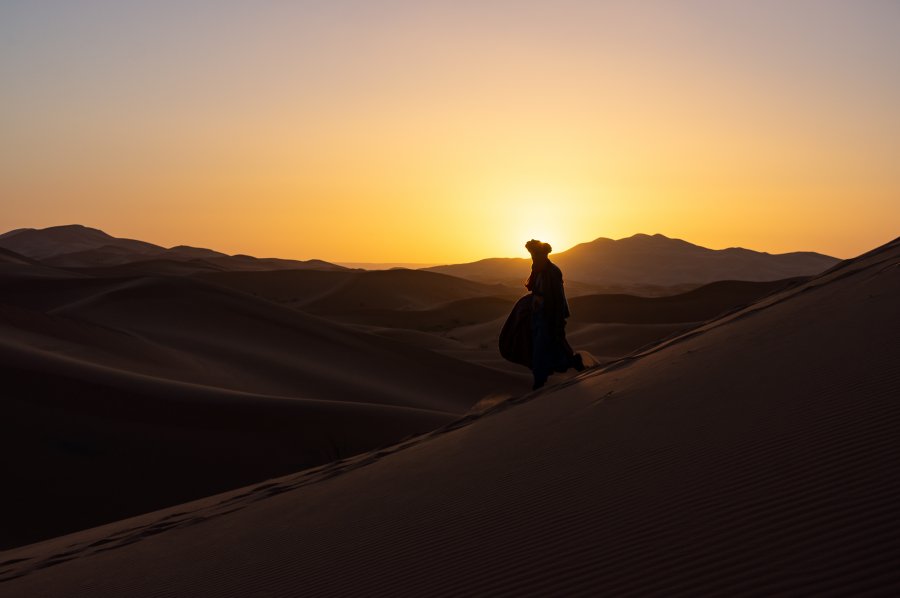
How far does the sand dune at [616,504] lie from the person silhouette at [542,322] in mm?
2006

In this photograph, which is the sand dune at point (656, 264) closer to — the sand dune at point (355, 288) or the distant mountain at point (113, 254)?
the distant mountain at point (113, 254)

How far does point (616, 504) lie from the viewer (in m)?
4.16

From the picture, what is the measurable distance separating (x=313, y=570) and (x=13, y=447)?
21.3 ft

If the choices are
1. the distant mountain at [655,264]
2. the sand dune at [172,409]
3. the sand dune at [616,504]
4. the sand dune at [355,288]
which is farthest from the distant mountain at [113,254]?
the sand dune at [616,504]

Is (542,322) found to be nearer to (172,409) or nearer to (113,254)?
(172,409)

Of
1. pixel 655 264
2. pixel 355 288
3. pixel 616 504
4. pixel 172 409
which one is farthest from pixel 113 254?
pixel 616 504

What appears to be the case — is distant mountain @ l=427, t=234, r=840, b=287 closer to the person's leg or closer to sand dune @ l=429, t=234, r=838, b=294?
sand dune @ l=429, t=234, r=838, b=294

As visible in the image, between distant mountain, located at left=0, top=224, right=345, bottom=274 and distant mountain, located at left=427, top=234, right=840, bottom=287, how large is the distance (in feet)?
130

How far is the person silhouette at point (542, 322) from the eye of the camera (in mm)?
10016

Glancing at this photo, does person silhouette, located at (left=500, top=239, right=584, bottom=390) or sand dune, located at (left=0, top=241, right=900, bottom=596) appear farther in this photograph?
person silhouette, located at (left=500, top=239, right=584, bottom=390)

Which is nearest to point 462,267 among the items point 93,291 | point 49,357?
point 93,291

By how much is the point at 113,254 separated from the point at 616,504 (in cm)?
10588

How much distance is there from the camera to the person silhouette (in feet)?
32.9

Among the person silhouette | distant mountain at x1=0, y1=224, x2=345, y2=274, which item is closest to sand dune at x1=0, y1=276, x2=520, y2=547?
the person silhouette
